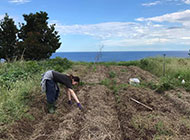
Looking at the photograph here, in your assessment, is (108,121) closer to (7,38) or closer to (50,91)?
(50,91)

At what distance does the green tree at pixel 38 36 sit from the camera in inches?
516

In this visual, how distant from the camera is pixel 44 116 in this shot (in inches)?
147

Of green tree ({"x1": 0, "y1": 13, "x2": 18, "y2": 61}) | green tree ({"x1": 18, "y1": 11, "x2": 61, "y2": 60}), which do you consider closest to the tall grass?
green tree ({"x1": 18, "y1": 11, "x2": 61, "y2": 60})

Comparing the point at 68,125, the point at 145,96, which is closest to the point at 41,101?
the point at 68,125

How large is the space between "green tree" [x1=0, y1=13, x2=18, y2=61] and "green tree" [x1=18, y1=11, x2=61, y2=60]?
0.73 meters

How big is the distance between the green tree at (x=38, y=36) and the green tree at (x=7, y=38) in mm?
729

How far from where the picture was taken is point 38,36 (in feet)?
44.6

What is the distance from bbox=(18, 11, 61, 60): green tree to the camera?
13.1 m

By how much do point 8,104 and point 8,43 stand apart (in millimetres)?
11244

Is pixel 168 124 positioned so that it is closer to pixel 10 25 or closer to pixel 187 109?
pixel 187 109

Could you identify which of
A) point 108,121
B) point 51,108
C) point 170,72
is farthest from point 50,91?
point 170,72

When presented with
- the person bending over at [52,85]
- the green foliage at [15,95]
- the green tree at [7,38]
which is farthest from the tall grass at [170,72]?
the green tree at [7,38]

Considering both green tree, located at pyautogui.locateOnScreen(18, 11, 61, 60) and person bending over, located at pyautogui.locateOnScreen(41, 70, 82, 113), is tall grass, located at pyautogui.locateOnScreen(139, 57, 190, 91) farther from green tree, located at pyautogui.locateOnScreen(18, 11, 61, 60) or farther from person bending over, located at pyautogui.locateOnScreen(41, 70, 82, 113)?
green tree, located at pyautogui.locateOnScreen(18, 11, 61, 60)

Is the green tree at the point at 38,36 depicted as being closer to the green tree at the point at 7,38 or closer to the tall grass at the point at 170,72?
the green tree at the point at 7,38
